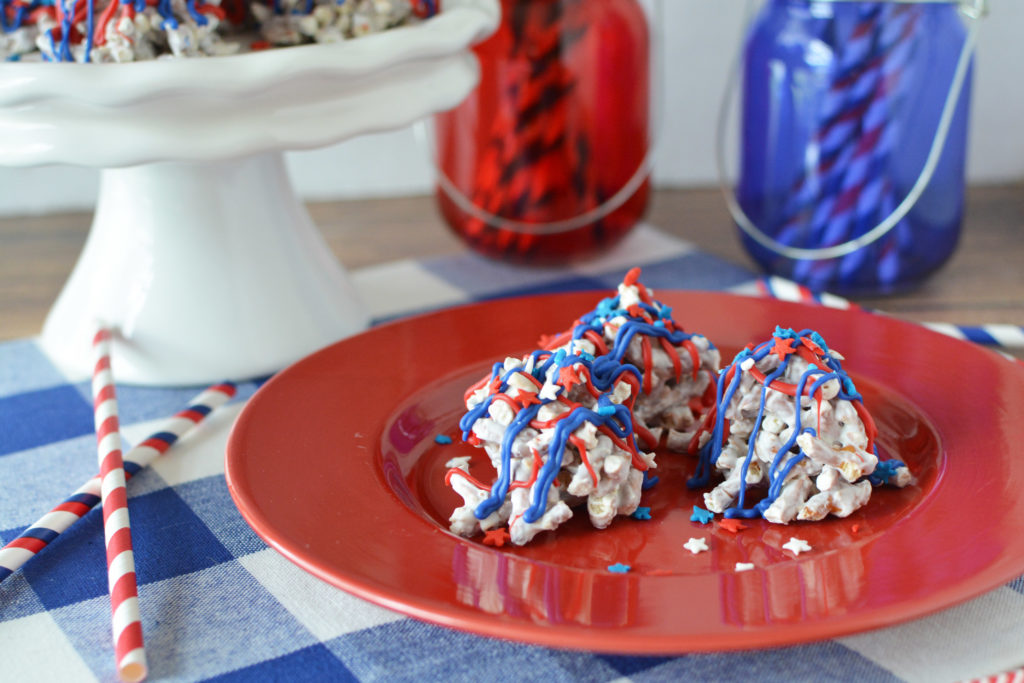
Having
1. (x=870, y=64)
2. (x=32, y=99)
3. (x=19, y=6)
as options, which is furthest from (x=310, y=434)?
(x=870, y=64)

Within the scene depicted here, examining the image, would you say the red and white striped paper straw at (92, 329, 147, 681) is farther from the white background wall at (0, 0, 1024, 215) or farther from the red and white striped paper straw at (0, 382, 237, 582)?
the white background wall at (0, 0, 1024, 215)

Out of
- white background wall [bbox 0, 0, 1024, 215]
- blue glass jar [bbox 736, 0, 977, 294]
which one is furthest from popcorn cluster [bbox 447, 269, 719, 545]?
white background wall [bbox 0, 0, 1024, 215]

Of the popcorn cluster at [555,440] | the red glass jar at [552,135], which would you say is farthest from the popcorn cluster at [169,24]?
the popcorn cluster at [555,440]

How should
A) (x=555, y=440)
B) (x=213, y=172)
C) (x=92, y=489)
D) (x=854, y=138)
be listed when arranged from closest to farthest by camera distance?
1. (x=555, y=440)
2. (x=92, y=489)
3. (x=213, y=172)
4. (x=854, y=138)

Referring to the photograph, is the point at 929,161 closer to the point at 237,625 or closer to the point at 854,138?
the point at 854,138

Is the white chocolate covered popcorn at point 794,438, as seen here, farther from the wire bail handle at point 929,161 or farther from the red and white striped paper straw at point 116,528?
the wire bail handle at point 929,161

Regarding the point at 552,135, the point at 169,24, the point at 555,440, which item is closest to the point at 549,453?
the point at 555,440
